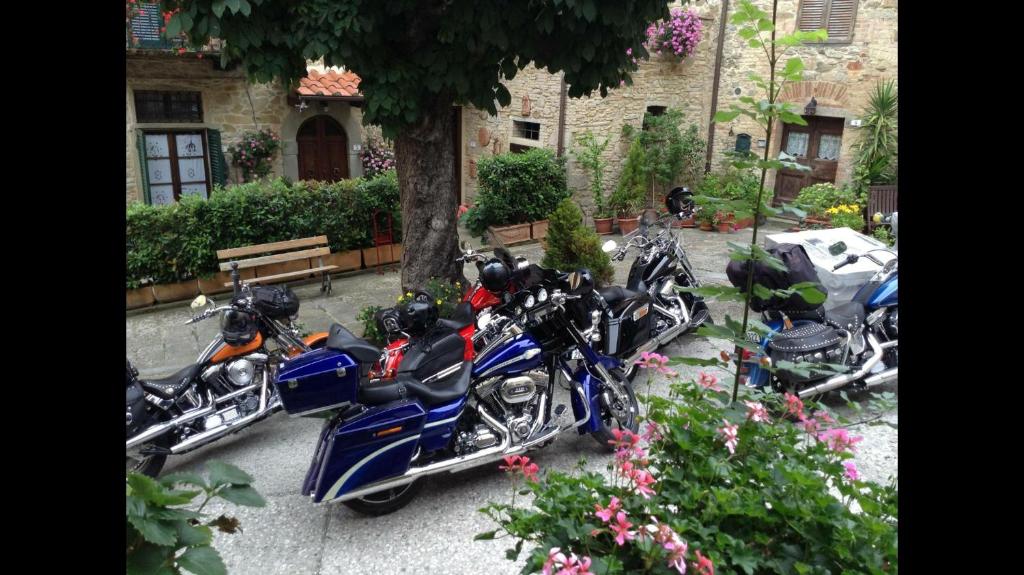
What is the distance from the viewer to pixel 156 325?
23.1ft

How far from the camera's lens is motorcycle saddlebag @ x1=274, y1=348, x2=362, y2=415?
3.19 meters

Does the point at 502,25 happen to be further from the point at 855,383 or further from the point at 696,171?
the point at 696,171

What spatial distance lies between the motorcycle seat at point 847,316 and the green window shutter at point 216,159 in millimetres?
8969

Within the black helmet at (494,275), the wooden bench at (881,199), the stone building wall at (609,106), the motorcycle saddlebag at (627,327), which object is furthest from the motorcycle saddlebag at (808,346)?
the stone building wall at (609,106)

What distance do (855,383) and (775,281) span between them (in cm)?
104

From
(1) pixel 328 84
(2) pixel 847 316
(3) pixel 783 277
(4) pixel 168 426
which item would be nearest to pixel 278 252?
(4) pixel 168 426

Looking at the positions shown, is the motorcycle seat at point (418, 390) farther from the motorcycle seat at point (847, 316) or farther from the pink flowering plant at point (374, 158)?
the pink flowering plant at point (374, 158)

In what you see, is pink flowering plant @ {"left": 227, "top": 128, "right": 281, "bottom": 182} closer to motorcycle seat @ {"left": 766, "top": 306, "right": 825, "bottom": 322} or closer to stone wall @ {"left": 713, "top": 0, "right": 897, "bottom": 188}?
stone wall @ {"left": 713, "top": 0, "right": 897, "bottom": 188}

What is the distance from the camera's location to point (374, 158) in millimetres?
12336

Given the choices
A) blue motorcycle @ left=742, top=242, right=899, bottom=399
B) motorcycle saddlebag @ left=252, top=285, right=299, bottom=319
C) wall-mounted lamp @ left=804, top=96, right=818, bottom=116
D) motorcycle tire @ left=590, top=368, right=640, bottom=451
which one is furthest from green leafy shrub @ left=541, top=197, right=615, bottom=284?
wall-mounted lamp @ left=804, top=96, right=818, bottom=116

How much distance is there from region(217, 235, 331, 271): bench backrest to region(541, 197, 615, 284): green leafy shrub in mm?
2755
